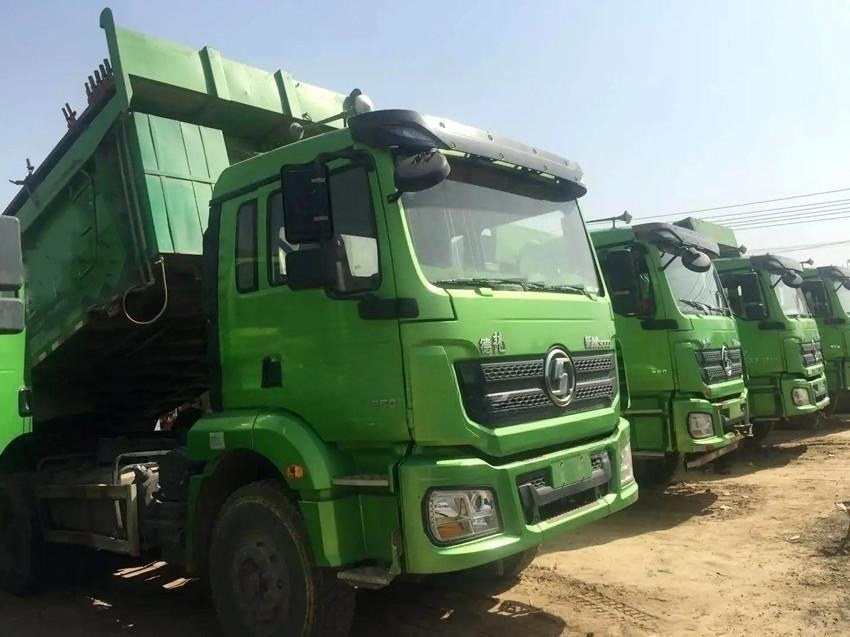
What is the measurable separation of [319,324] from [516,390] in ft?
3.36

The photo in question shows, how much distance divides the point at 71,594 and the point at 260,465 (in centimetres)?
254

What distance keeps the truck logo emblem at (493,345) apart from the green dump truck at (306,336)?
0.01 m

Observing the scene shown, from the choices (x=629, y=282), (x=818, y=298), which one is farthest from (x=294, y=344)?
(x=818, y=298)

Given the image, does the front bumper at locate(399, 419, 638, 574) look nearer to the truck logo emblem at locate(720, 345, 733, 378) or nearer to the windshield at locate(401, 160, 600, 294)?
the windshield at locate(401, 160, 600, 294)

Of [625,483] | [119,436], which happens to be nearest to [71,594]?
[119,436]

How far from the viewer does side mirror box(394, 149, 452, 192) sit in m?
3.48

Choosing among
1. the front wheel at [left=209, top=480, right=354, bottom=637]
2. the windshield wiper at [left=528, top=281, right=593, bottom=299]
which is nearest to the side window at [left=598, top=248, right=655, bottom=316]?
the windshield wiper at [left=528, top=281, right=593, bottom=299]

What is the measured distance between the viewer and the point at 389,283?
139 inches

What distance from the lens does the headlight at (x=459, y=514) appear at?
11.1 feet

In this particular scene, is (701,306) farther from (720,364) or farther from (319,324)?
(319,324)

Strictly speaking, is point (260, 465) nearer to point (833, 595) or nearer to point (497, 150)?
point (497, 150)

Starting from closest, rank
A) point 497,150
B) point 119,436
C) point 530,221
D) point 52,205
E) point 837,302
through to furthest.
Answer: point 497,150
point 530,221
point 52,205
point 119,436
point 837,302

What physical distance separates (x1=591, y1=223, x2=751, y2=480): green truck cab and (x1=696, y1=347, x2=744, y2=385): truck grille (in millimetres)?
10

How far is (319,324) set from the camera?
3791mm
